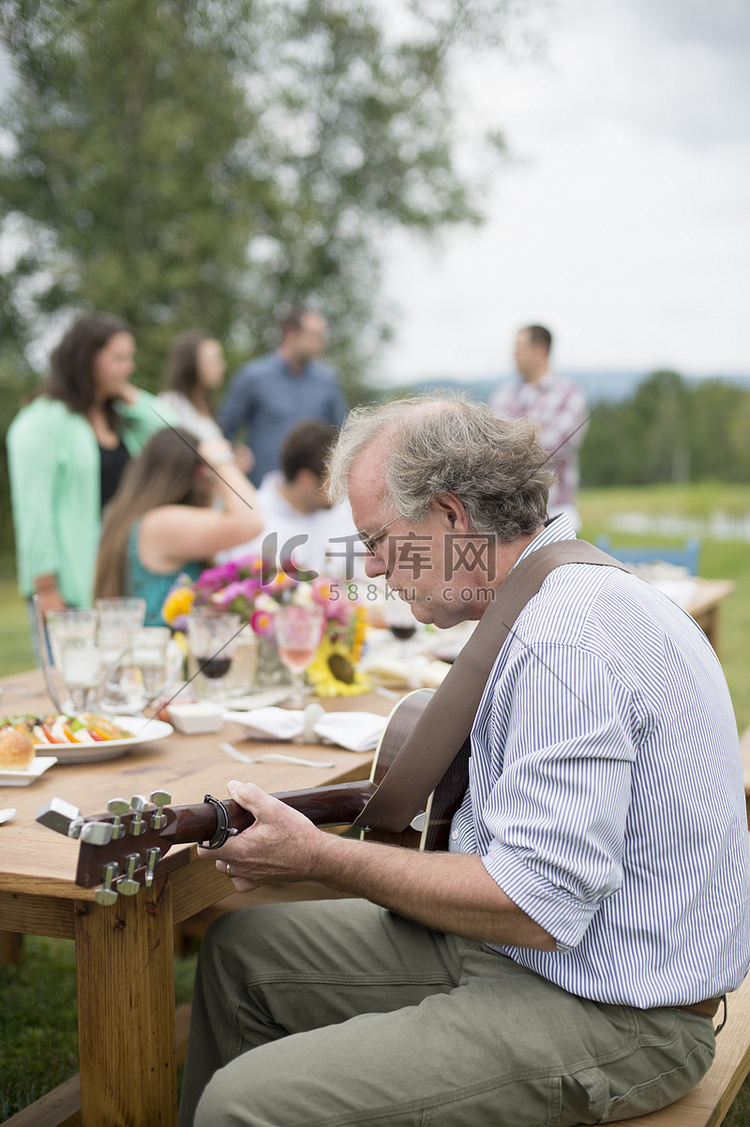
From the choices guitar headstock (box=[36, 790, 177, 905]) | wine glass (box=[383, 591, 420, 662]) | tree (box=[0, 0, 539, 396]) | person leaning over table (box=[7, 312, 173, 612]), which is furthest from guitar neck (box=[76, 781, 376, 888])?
tree (box=[0, 0, 539, 396])

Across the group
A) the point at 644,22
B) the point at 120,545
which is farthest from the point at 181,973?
the point at 644,22

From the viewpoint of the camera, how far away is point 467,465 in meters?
1.52

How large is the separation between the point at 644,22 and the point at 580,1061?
214 inches

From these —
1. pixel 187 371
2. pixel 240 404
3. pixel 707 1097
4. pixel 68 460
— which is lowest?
pixel 707 1097

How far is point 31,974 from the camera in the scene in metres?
3.11

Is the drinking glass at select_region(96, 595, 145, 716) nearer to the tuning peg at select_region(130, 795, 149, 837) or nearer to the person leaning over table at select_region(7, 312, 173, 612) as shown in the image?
the tuning peg at select_region(130, 795, 149, 837)

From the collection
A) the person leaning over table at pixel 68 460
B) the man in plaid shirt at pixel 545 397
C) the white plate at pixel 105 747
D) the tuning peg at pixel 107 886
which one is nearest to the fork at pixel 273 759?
the white plate at pixel 105 747

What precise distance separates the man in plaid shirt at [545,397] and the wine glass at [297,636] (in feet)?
11.4

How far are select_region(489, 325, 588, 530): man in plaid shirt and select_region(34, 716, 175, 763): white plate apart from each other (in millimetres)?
4007

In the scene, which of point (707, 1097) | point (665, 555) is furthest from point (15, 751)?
point (665, 555)

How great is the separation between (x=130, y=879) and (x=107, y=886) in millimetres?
46

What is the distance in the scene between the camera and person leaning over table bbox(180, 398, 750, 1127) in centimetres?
122

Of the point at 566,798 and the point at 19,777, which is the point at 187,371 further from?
the point at 566,798

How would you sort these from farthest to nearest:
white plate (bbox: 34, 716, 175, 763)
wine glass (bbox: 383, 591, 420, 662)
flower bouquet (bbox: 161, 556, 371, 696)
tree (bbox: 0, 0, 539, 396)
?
tree (bbox: 0, 0, 539, 396)
wine glass (bbox: 383, 591, 420, 662)
flower bouquet (bbox: 161, 556, 371, 696)
white plate (bbox: 34, 716, 175, 763)
